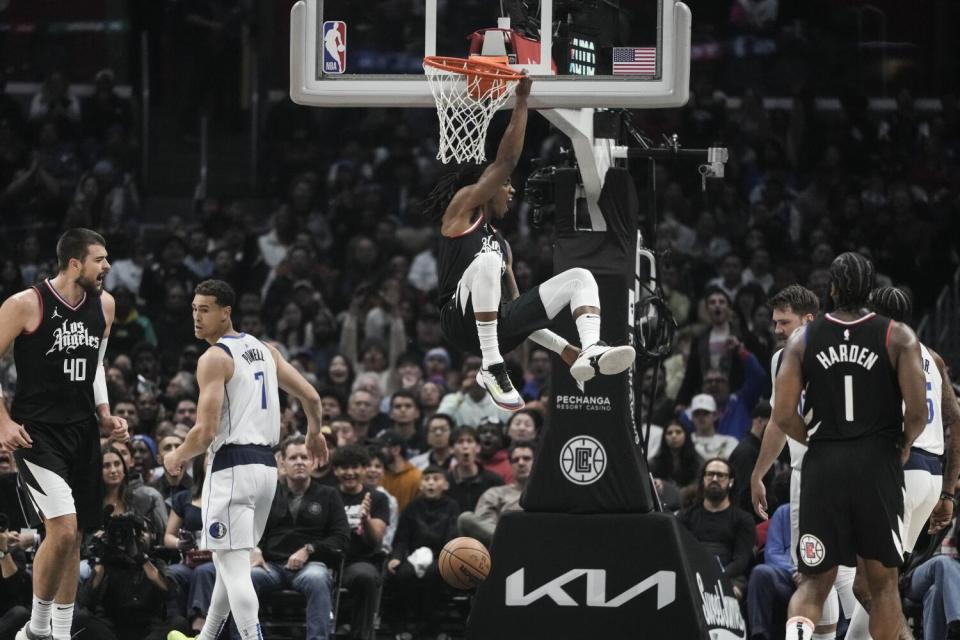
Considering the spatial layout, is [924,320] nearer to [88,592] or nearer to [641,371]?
[641,371]

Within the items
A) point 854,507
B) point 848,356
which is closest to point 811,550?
point 854,507

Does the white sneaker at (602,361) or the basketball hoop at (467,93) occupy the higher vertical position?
the basketball hoop at (467,93)

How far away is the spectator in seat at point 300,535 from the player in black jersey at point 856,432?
4.59 m

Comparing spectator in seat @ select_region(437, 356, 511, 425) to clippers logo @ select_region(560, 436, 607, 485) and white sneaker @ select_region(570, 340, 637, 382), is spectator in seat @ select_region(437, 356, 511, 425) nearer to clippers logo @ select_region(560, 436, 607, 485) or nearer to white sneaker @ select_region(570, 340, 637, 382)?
clippers logo @ select_region(560, 436, 607, 485)

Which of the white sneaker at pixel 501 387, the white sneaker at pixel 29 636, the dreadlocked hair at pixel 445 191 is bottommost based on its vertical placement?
the white sneaker at pixel 29 636

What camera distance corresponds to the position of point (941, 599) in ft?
38.2

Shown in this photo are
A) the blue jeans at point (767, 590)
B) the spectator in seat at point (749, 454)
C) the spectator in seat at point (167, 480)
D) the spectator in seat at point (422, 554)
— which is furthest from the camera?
the spectator in seat at point (167, 480)

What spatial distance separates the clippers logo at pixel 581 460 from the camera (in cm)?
1095

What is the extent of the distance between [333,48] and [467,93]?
0.91m

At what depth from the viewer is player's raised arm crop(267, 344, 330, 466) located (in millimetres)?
10352

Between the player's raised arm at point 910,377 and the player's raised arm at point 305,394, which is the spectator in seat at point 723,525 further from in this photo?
the player's raised arm at point 910,377

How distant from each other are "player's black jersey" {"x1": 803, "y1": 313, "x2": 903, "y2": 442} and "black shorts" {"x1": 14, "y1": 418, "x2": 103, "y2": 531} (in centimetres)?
437

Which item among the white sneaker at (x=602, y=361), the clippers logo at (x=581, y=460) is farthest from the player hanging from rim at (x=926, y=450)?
the clippers logo at (x=581, y=460)

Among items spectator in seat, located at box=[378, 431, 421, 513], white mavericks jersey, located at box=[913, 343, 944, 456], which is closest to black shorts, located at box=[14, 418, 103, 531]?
spectator in seat, located at box=[378, 431, 421, 513]
